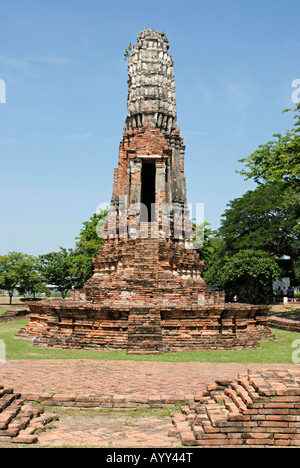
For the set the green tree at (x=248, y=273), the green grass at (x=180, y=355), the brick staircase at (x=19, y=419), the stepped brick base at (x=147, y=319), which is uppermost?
the green tree at (x=248, y=273)

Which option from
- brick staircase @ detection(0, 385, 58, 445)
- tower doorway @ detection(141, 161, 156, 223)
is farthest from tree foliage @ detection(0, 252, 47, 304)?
brick staircase @ detection(0, 385, 58, 445)

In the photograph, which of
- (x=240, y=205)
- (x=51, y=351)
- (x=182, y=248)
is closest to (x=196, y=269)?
(x=182, y=248)

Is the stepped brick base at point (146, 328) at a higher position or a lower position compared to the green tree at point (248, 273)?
lower

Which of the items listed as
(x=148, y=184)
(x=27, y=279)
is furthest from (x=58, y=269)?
(x=148, y=184)

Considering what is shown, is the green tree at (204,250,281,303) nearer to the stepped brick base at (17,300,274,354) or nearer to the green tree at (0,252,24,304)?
the stepped brick base at (17,300,274,354)

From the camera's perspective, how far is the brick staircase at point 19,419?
4.12m

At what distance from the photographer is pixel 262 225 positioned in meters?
31.4

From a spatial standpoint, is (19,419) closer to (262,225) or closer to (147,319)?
(147,319)

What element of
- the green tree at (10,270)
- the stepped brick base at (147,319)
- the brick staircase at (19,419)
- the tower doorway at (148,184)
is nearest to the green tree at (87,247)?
the green tree at (10,270)

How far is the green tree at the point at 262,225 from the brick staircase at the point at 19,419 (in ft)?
85.0

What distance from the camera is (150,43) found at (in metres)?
20.0

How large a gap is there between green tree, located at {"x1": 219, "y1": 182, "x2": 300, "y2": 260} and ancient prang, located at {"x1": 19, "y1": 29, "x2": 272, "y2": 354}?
12.1 m

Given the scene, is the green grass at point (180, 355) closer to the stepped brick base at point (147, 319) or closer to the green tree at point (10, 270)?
the stepped brick base at point (147, 319)
